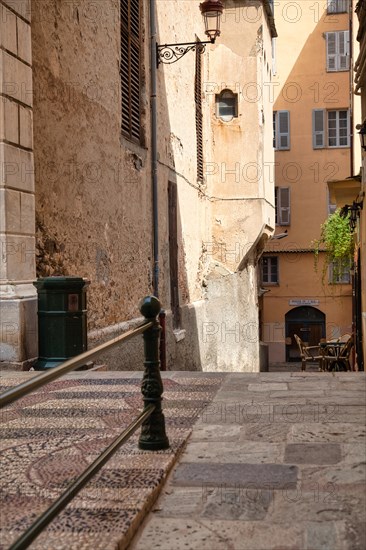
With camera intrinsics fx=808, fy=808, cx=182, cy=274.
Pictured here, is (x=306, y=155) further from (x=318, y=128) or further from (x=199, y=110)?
(x=199, y=110)

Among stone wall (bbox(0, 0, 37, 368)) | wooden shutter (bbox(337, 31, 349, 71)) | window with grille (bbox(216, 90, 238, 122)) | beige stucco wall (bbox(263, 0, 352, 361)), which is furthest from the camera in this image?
beige stucco wall (bbox(263, 0, 352, 361))

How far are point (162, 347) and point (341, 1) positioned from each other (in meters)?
23.4

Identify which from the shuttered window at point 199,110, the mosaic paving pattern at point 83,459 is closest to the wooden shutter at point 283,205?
the shuttered window at point 199,110

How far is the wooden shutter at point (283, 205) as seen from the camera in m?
31.3

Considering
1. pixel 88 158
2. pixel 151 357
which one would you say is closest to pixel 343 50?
pixel 88 158

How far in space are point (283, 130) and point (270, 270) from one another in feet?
18.0

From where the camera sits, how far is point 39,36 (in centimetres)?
832

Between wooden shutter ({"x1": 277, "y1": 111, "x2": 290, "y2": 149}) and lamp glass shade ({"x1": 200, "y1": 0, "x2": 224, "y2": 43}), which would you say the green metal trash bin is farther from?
wooden shutter ({"x1": 277, "y1": 111, "x2": 290, "y2": 149})

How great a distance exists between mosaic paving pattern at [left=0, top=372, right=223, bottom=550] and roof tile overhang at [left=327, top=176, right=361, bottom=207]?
31.3 feet

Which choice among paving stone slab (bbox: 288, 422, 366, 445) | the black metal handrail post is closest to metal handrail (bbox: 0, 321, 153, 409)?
the black metal handrail post

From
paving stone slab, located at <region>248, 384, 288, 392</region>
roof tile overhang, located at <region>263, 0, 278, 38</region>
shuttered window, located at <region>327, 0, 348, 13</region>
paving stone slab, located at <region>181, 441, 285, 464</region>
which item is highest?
shuttered window, located at <region>327, 0, 348, 13</region>

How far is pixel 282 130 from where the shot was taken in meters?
31.4

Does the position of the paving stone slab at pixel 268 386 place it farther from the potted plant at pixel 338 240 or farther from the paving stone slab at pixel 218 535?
the potted plant at pixel 338 240

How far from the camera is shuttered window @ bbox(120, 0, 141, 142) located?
11.7 m
